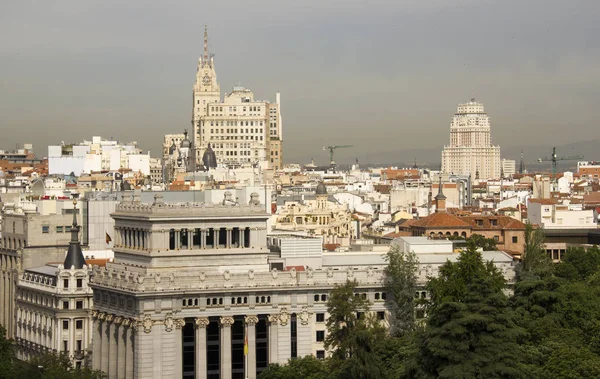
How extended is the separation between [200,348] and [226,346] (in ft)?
6.48

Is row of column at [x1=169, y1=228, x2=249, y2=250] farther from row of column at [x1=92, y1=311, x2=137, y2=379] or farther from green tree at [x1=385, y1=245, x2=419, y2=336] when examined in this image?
green tree at [x1=385, y1=245, x2=419, y2=336]

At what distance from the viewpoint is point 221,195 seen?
18112cm

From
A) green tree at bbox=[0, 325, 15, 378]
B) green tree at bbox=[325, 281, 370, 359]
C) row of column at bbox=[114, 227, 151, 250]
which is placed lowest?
green tree at bbox=[0, 325, 15, 378]

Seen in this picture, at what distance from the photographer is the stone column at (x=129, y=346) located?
133 m

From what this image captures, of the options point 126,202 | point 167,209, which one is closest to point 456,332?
point 167,209

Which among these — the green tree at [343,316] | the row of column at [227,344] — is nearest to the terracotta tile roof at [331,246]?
the row of column at [227,344]

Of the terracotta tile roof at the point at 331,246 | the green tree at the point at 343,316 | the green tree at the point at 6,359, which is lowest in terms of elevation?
the green tree at the point at 6,359

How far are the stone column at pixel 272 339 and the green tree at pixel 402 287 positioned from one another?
8.49 meters

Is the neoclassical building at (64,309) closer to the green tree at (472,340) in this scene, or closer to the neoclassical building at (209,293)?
the neoclassical building at (209,293)

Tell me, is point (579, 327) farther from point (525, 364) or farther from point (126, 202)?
point (126, 202)

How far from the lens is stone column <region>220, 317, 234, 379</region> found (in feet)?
437

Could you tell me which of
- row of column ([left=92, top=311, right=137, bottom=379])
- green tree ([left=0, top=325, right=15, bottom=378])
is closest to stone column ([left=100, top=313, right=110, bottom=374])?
row of column ([left=92, top=311, right=137, bottom=379])

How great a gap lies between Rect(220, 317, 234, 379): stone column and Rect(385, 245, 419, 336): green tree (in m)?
11.9

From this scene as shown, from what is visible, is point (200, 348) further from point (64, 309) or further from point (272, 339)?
point (64, 309)
